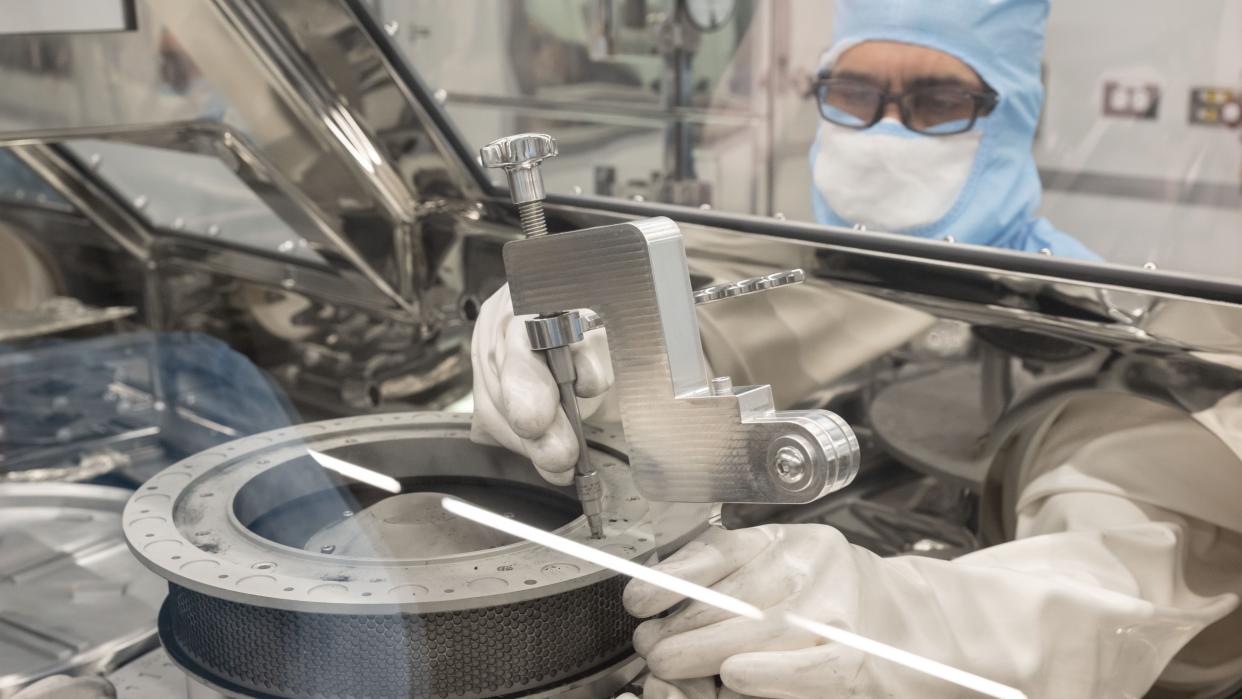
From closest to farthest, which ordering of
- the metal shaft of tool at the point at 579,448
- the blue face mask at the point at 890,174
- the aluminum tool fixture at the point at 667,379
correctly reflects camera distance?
the aluminum tool fixture at the point at 667,379 < the metal shaft of tool at the point at 579,448 < the blue face mask at the point at 890,174

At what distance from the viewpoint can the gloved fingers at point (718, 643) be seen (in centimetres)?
74

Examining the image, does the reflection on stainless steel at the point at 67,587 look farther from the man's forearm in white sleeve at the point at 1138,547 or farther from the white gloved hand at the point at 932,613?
the man's forearm in white sleeve at the point at 1138,547

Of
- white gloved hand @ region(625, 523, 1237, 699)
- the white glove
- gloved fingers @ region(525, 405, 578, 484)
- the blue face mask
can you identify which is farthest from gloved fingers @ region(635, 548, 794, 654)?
the blue face mask

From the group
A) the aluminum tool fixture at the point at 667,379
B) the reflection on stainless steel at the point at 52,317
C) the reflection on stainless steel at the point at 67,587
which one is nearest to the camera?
the aluminum tool fixture at the point at 667,379

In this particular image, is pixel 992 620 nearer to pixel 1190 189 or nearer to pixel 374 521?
pixel 374 521

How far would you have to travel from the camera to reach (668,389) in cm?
70

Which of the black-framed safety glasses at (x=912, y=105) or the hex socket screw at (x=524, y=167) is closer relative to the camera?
the hex socket screw at (x=524, y=167)

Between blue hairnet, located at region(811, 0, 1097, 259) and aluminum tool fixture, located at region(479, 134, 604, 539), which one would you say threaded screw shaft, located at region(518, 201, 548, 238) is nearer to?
aluminum tool fixture, located at region(479, 134, 604, 539)

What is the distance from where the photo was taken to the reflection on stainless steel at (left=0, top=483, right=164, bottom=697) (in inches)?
36.3

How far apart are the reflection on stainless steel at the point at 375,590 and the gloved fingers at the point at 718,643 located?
0.18 feet

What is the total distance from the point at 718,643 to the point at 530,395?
221mm

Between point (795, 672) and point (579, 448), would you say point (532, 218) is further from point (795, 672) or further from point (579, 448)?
point (795, 672)

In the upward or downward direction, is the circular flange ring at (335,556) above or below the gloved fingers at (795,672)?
above

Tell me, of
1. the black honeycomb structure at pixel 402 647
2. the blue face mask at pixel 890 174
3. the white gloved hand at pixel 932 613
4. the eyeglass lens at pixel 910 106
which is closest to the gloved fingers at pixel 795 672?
the white gloved hand at pixel 932 613
